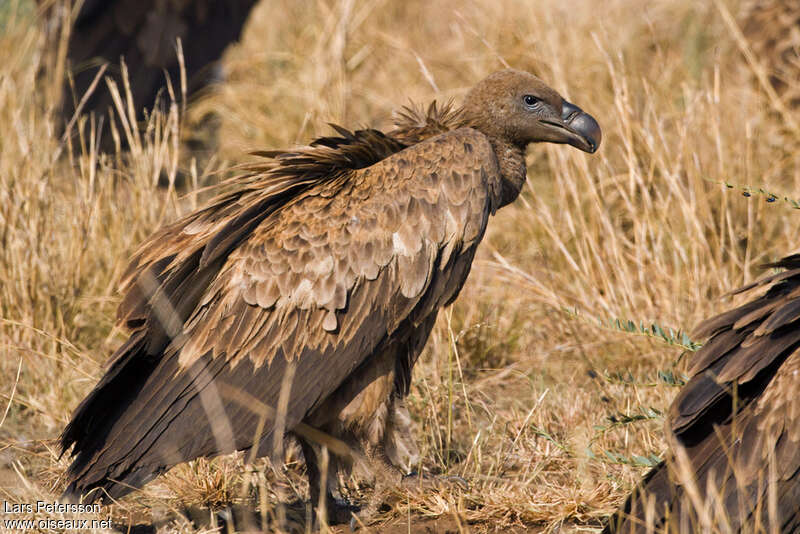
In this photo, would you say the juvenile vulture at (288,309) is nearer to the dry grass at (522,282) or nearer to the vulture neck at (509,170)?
the vulture neck at (509,170)

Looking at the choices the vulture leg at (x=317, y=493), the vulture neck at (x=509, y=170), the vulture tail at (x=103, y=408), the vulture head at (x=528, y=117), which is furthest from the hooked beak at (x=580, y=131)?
the vulture tail at (x=103, y=408)

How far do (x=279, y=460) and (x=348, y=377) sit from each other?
1.20 ft

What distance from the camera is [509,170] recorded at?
385 centimetres

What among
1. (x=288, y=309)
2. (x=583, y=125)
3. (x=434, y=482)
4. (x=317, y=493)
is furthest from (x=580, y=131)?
(x=317, y=493)

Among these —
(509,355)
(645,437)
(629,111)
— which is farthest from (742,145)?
(645,437)

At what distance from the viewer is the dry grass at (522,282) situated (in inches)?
152

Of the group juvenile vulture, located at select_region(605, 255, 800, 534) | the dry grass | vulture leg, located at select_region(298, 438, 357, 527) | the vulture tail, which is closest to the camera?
juvenile vulture, located at select_region(605, 255, 800, 534)

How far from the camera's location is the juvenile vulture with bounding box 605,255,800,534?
2941 millimetres

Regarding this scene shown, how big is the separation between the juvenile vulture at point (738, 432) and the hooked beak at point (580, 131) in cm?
94

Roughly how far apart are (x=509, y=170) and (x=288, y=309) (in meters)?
1.01

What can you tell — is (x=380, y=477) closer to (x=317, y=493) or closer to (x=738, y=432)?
(x=317, y=493)

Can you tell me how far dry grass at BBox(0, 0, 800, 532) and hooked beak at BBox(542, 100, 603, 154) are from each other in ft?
2.39

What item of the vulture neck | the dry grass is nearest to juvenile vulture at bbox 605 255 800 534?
the dry grass

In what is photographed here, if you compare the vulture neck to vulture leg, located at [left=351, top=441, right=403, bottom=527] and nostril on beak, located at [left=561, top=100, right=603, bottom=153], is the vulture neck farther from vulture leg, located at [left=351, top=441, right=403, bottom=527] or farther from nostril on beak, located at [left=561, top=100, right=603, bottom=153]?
vulture leg, located at [left=351, top=441, right=403, bottom=527]
